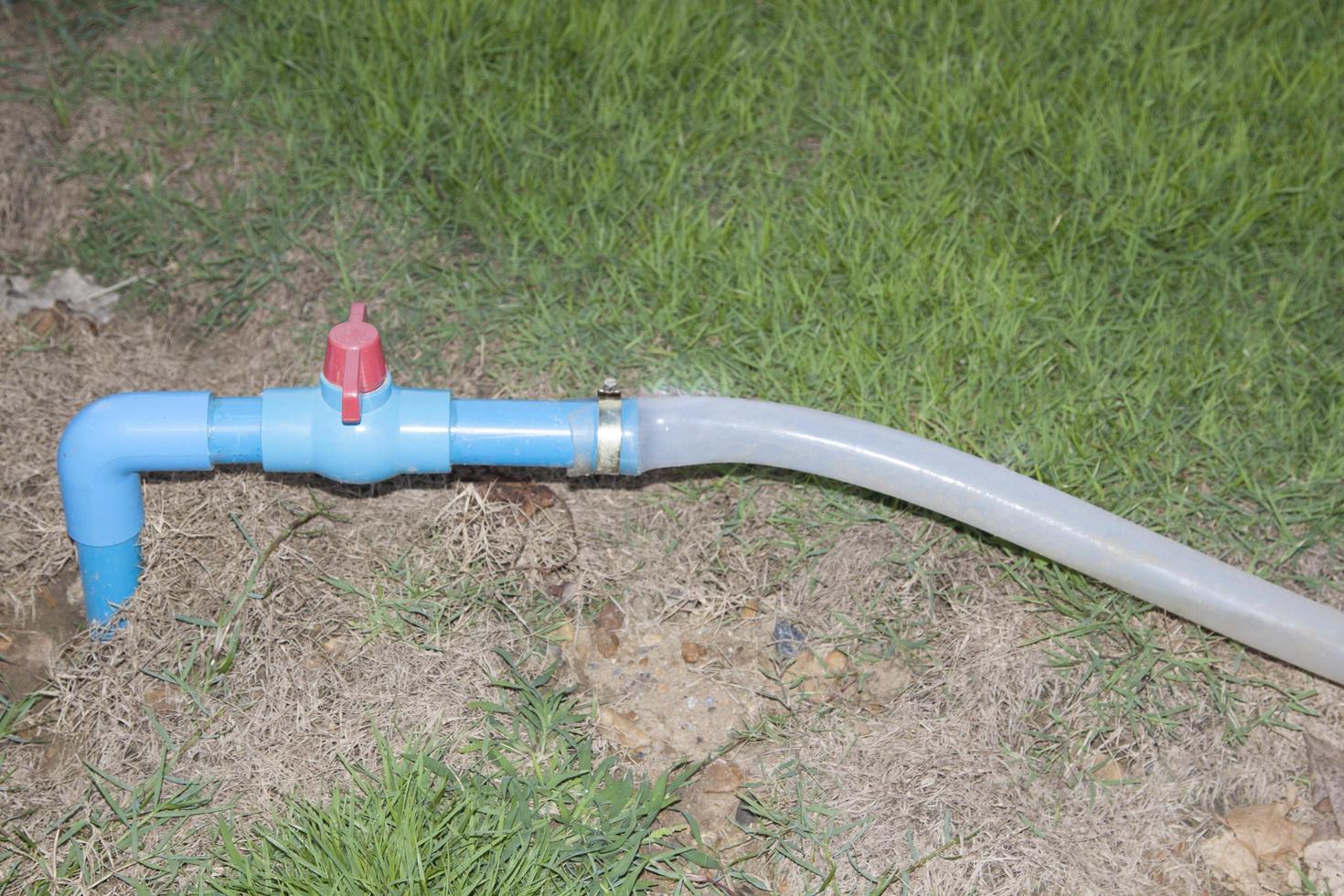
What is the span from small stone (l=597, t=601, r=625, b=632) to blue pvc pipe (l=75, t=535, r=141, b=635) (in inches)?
39.8

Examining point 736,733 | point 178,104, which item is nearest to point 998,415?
point 736,733

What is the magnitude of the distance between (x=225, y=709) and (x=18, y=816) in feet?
1.34

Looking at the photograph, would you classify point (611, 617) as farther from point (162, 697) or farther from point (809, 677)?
point (162, 697)

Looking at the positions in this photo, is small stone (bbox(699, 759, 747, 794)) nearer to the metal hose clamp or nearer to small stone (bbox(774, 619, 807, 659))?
small stone (bbox(774, 619, 807, 659))

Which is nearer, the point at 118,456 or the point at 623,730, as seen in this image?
the point at 118,456

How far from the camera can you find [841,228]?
129 inches

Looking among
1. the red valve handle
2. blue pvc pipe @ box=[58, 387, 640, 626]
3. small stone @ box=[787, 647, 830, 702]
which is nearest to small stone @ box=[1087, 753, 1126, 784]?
small stone @ box=[787, 647, 830, 702]

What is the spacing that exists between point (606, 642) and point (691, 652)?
19 cm

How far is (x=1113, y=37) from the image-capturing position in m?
3.80

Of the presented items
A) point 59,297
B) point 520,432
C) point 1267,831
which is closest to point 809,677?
point 520,432

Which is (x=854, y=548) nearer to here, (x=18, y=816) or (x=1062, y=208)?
(x=1062, y=208)

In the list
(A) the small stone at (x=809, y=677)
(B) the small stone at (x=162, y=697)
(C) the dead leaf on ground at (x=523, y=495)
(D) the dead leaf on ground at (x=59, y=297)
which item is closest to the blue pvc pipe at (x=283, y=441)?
(B) the small stone at (x=162, y=697)

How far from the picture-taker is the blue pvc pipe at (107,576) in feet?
8.02

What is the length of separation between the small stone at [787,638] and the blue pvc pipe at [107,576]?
1411mm
